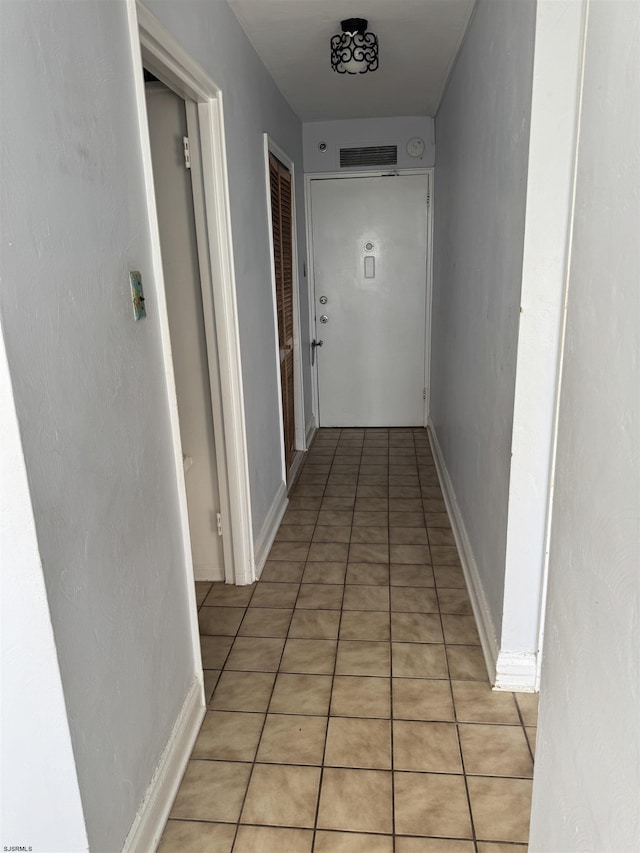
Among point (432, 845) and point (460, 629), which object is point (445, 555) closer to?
point (460, 629)

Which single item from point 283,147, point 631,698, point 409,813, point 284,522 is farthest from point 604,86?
point 283,147

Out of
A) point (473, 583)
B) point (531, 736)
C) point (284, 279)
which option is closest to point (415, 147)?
point (284, 279)

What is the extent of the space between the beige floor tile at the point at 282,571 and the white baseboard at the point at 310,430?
1.74m

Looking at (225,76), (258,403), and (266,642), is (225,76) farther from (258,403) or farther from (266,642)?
(266,642)

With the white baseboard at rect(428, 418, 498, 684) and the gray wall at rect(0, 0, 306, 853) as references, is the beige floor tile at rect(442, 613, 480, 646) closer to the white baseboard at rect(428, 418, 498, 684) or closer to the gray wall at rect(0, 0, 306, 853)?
the white baseboard at rect(428, 418, 498, 684)

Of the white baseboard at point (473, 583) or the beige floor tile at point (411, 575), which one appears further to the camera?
the beige floor tile at point (411, 575)

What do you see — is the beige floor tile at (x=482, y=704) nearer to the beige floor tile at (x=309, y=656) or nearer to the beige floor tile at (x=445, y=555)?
the beige floor tile at (x=309, y=656)

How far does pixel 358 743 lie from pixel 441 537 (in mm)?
1414

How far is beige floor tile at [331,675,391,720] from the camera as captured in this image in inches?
74.9

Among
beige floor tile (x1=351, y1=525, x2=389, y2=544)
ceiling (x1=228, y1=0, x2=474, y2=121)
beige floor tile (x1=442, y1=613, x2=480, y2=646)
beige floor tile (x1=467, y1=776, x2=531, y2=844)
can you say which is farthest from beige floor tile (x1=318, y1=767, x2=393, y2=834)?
ceiling (x1=228, y1=0, x2=474, y2=121)

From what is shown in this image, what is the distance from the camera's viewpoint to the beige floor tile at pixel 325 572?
270 cm

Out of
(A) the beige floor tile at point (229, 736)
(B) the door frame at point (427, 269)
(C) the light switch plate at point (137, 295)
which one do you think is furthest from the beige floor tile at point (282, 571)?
(B) the door frame at point (427, 269)

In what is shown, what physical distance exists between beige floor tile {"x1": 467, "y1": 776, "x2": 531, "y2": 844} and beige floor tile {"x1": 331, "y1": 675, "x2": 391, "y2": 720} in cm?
35

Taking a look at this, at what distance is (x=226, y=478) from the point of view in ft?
8.43
